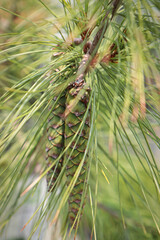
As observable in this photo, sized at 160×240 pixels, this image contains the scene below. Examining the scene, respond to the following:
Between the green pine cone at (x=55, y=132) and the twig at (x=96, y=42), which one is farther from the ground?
the twig at (x=96, y=42)

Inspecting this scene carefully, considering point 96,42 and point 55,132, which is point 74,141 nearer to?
point 55,132

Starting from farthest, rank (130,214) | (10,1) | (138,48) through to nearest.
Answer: (130,214), (10,1), (138,48)

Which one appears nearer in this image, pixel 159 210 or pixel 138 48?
pixel 138 48

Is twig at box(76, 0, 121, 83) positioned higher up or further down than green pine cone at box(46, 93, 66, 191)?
higher up

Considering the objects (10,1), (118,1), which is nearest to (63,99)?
(118,1)

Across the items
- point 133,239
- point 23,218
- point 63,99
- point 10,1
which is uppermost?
point 10,1

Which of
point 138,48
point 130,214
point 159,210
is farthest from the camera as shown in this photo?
point 130,214

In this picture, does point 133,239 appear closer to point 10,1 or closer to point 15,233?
point 15,233

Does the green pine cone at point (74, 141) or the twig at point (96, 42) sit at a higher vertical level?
the twig at point (96, 42)

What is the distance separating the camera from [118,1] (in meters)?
0.25

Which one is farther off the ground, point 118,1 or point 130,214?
point 118,1

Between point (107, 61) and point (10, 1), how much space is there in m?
0.25

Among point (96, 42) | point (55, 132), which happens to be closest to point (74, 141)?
point (55, 132)

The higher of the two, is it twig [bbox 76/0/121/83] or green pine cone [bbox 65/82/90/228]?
twig [bbox 76/0/121/83]
